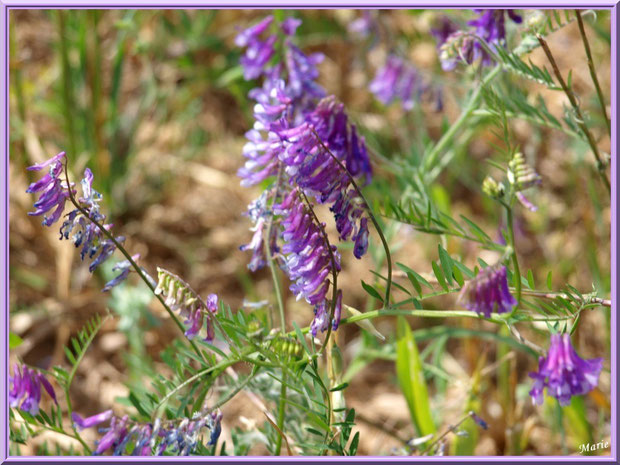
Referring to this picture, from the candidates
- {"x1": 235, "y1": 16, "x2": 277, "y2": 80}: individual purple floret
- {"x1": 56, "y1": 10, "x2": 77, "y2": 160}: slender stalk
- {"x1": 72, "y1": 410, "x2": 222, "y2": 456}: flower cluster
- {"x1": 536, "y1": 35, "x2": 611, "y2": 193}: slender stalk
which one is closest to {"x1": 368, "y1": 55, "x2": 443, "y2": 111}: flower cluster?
{"x1": 235, "y1": 16, "x2": 277, "y2": 80}: individual purple floret

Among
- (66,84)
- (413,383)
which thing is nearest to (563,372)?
(413,383)

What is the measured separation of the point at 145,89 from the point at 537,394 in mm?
2517

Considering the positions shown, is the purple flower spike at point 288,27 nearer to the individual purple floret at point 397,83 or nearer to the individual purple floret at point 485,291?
the individual purple floret at point 397,83

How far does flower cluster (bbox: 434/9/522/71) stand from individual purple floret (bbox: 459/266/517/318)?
61 cm

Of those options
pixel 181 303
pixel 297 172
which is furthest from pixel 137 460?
pixel 297 172

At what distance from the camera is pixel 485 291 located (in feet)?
3.92

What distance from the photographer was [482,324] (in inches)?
103

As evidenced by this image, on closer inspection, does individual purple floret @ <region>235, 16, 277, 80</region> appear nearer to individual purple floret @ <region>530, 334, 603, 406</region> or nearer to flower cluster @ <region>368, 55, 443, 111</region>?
flower cluster @ <region>368, 55, 443, 111</region>

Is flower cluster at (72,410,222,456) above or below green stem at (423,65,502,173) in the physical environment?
below

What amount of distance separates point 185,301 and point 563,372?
615mm

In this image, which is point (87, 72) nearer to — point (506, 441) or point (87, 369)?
point (87, 369)

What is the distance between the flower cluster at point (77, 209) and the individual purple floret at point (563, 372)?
2.44ft

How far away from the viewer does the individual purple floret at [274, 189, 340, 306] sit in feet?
4.27

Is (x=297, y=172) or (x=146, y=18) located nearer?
(x=297, y=172)
